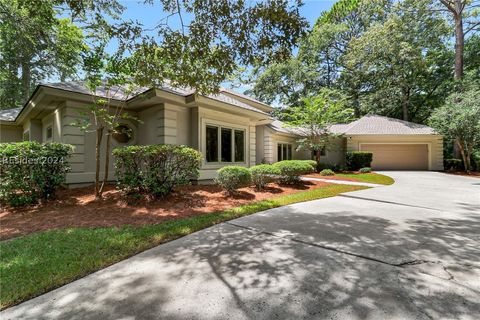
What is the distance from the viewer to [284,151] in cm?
1997

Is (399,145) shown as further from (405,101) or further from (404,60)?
(404,60)

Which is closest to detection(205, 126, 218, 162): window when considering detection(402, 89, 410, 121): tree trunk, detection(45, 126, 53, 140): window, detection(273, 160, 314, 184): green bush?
detection(273, 160, 314, 184): green bush

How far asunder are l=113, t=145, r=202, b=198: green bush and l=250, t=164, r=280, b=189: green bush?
2.92 meters

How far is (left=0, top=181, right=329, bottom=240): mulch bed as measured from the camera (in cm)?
493

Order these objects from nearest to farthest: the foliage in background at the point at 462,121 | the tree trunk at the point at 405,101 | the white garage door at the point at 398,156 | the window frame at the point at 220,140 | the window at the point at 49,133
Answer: the window frame at the point at 220,140 → the window at the point at 49,133 → the foliage in background at the point at 462,121 → the white garage door at the point at 398,156 → the tree trunk at the point at 405,101

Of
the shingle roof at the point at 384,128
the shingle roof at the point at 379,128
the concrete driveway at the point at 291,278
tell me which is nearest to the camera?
the concrete driveway at the point at 291,278

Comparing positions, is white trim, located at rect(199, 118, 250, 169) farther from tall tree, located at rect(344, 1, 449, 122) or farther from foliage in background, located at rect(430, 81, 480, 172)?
tall tree, located at rect(344, 1, 449, 122)

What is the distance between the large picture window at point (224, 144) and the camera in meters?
10.4

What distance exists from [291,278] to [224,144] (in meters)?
8.62

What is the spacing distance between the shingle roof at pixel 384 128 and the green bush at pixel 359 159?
8.18 feet

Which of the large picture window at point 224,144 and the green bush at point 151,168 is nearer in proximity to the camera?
the green bush at point 151,168

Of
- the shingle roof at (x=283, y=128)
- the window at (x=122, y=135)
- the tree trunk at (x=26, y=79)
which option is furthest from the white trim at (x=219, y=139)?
the tree trunk at (x=26, y=79)

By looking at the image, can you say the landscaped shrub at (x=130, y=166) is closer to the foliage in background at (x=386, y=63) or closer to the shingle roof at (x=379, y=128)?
the shingle roof at (x=379, y=128)

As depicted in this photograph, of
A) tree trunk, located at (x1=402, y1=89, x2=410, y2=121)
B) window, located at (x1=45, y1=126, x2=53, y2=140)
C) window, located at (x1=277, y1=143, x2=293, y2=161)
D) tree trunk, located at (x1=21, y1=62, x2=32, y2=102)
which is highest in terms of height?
tree trunk, located at (x1=21, y1=62, x2=32, y2=102)
